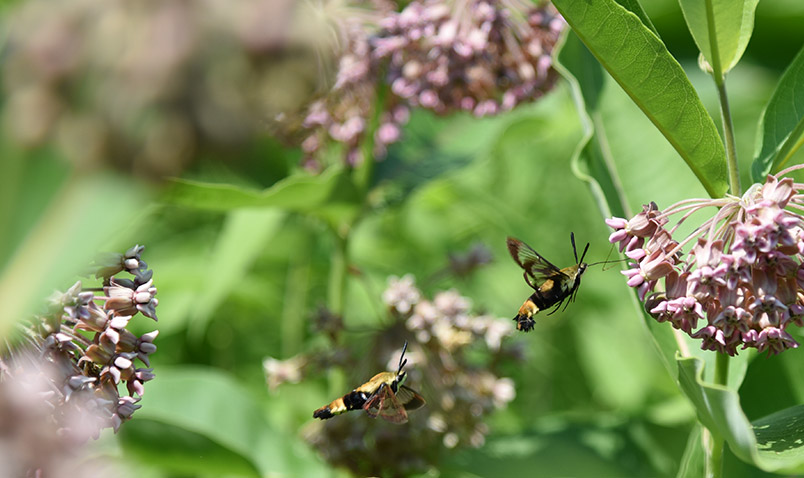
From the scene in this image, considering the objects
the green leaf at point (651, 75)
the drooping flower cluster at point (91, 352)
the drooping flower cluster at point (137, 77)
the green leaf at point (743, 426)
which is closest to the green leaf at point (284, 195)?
the drooping flower cluster at point (91, 352)

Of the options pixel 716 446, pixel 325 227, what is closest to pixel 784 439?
pixel 716 446

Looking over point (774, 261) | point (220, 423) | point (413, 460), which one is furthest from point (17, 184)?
point (220, 423)

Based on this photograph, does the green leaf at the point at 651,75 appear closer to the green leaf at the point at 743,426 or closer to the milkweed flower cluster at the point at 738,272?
the milkweed flower cluster at the point at 738,272

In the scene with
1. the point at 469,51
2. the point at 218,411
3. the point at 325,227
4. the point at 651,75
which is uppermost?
the point at 651,75

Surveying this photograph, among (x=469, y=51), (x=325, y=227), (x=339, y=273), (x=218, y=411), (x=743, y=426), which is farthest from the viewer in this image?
(x=325, y=227)

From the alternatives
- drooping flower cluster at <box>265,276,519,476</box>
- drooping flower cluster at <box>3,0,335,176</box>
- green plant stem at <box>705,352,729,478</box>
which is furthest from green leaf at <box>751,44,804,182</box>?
drooping flower cluster at <box>3,0,335,176</box>

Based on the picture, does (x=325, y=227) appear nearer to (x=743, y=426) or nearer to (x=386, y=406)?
(x=386, y=406)

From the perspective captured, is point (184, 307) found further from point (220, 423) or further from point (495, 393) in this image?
point (495, 393)
